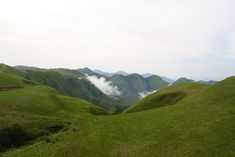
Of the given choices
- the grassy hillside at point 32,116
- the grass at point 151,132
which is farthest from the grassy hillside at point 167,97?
the grass at point 151,132

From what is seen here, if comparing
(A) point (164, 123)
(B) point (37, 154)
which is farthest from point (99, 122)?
(B) point (37, 154)

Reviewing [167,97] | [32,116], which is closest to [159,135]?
[32,116]

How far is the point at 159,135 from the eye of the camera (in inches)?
1809

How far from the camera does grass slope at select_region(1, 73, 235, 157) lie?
130 feet

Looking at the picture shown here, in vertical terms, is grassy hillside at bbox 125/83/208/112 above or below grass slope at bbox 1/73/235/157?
above

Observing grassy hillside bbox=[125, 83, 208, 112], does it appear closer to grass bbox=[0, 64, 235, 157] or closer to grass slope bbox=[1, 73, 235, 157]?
grass bbox=[0, 64, 235, 157]

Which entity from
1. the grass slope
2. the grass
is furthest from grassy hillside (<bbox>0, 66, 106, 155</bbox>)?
the grass slope

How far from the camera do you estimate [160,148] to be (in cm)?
4072

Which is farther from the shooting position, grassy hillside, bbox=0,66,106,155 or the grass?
grassy hillside, bbox=0,66,106,155

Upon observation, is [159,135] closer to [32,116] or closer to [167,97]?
[32,116]

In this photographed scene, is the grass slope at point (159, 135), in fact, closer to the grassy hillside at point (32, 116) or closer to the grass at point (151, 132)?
the grass at point (151, 132)

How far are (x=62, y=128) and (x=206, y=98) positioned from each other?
30.4 metres

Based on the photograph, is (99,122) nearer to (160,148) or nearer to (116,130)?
(116,130)

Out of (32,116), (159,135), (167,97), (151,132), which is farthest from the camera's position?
(167,97)
